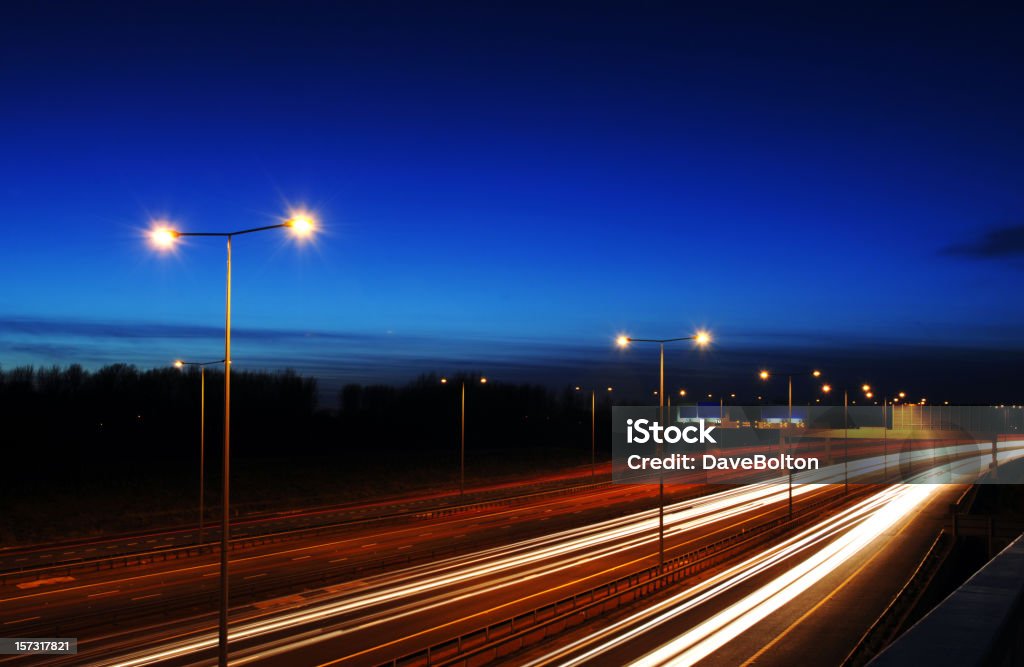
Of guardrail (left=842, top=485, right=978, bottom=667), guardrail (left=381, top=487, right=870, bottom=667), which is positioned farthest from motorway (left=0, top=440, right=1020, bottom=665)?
guardrail (left=842, top=485, right=978, bottom=667)

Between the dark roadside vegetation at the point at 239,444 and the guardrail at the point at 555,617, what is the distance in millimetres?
30377

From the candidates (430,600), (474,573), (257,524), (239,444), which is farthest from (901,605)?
(239,444)

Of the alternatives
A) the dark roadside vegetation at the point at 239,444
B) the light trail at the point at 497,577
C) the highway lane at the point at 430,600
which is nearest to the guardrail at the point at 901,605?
the light trail at the point at 497,577

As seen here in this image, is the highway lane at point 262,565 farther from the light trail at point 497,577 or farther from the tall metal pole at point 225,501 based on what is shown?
the tall metal pole at point 225,501

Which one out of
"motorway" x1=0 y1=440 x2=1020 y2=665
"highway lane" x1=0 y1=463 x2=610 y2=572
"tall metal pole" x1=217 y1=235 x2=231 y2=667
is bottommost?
"highway lane" x1=0 y1=463 x2=610 y2=572

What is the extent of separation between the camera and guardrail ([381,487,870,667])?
18125 mm

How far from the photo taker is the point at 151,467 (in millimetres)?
68938

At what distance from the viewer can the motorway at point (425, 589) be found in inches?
813

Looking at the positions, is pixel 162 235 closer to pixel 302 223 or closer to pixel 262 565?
pixel 302 223

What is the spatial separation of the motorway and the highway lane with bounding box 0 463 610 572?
15.0 feet

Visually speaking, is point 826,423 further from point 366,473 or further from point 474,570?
point 474,570

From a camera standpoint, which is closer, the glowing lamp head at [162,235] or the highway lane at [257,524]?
the glowing lamp head at [162,235]

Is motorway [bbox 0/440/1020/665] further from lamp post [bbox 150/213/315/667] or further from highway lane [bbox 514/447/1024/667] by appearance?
lamp post [bbox 150/213/315/667]

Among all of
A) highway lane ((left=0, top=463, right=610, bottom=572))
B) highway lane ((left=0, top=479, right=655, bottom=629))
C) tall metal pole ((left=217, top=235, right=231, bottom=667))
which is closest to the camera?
tall metal pole ((left=217, top=235, right=231, bottom=667))
